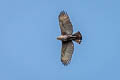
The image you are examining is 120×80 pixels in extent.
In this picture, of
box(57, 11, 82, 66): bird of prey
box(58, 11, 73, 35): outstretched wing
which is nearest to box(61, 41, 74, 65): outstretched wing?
box(57, 11, 82, 66): bird of prey

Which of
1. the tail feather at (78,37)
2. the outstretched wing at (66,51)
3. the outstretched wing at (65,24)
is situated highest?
the outstretched wing at (65,24)

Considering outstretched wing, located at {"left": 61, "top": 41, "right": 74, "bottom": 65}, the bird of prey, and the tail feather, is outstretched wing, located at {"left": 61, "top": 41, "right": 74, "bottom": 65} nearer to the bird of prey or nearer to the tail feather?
the bird of prey

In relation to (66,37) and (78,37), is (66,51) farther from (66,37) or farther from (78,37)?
(78,37)

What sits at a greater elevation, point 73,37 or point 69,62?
point 73,37

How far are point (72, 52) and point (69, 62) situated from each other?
2.91 feet

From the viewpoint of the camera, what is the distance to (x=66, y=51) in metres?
29.9

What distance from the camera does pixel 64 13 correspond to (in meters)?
30.1

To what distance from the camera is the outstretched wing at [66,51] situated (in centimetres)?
2959

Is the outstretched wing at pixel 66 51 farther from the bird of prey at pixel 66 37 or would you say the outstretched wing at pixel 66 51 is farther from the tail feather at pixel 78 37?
the tail feather at pixel 78 37

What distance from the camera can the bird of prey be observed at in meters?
29.5

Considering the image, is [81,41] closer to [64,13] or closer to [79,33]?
[79,33]


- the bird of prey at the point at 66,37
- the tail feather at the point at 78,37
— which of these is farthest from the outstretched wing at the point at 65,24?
the tail feather at the point at 78,37

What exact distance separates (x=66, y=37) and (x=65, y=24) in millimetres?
1073

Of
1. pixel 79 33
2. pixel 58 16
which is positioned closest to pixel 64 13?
pixel 58 16
